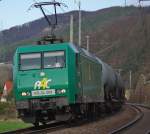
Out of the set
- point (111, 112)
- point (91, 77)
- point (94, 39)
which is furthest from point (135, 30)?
point (91, 77)

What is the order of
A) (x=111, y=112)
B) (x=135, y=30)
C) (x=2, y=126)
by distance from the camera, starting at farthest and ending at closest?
(x=135, y=30), (x=111, y=112), (x=2, y=126)

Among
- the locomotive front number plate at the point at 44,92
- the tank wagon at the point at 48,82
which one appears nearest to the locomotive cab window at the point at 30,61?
the tank wagon at the point at 48,82

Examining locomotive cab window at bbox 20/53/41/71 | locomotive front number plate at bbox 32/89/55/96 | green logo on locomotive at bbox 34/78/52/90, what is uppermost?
locomotive cab window at bbox 20/53/41/71

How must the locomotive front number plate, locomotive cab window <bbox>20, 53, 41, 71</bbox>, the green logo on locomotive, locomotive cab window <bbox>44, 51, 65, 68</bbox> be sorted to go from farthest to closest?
locomotive cab window <bbox>20, 53, 41, 71</bbox> < locomotive cab window <bbox>44, 51, 65, 68</bbox> < the green logo on locomotive < the locomotive front number plate

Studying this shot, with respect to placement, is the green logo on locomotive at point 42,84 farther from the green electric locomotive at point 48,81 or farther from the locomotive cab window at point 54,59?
the locomotive cab window at point 54,59

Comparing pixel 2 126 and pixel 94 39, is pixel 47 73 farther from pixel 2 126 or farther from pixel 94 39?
pixel 94 39

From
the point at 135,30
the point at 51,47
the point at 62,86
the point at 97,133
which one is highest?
the point at 135,30

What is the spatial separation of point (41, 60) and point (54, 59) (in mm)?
571

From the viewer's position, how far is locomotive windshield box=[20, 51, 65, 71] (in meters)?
27.1

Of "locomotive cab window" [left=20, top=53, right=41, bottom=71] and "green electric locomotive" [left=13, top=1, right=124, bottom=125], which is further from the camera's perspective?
"locomotive cab window" [left=20, top=53, right=41, bottom=71]

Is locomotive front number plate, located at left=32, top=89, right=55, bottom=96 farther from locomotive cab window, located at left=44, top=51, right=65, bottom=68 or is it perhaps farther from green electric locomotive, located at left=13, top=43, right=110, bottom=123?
locomotive cab window, located at left=44, top=51, right=65, bottom=68

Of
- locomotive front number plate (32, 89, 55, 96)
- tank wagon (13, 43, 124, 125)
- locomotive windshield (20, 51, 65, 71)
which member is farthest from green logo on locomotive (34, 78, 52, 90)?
locomotive windshield (20, 51, 65, 71)

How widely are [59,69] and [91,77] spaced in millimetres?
5068

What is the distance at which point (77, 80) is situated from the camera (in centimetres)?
2755
